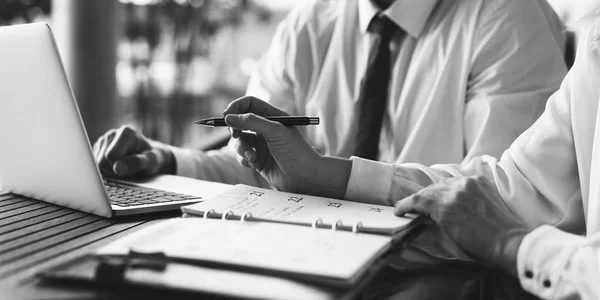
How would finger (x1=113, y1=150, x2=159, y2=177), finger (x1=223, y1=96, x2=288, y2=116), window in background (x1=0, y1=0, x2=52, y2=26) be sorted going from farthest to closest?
1. window in background (x1=0, y1=0, x2=52, y2=26)
2. finger (x1=113, y1=150, x2=159, y2=177)
3. finger (x1=223, y1=96, x2=288, y2=116)

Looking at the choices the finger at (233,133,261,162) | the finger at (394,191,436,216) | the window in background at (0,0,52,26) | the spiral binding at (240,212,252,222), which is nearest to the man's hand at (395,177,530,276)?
the finger at (394,191,436,216)

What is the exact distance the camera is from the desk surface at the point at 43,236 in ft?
1.72

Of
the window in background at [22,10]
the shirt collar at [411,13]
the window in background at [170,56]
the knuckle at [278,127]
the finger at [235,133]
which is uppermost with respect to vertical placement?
the shirt collar at [411,13]

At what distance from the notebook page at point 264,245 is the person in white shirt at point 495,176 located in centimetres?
16

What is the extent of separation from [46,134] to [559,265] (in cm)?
72

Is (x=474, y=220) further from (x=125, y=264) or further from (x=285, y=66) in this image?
(x=285, y=66)

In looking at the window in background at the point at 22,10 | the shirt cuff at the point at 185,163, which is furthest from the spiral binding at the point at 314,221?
the window in background at the point at 22,10

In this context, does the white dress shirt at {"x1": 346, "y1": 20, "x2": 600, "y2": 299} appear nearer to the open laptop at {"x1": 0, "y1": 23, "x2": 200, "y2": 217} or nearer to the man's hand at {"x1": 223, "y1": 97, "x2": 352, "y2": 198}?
the man's hand at {"x1": 223, "y1": 97, "x2": 352, "y2": 198}

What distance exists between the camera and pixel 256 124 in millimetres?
854

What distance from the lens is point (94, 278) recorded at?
0.51 meters

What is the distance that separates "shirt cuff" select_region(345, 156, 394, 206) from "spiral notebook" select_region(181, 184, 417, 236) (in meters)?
0.07

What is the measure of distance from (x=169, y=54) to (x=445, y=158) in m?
2.67

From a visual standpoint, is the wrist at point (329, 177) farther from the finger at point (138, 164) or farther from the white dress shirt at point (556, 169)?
the finger at point (138, 164)

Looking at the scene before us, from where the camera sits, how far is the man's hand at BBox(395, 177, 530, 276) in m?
0.69
